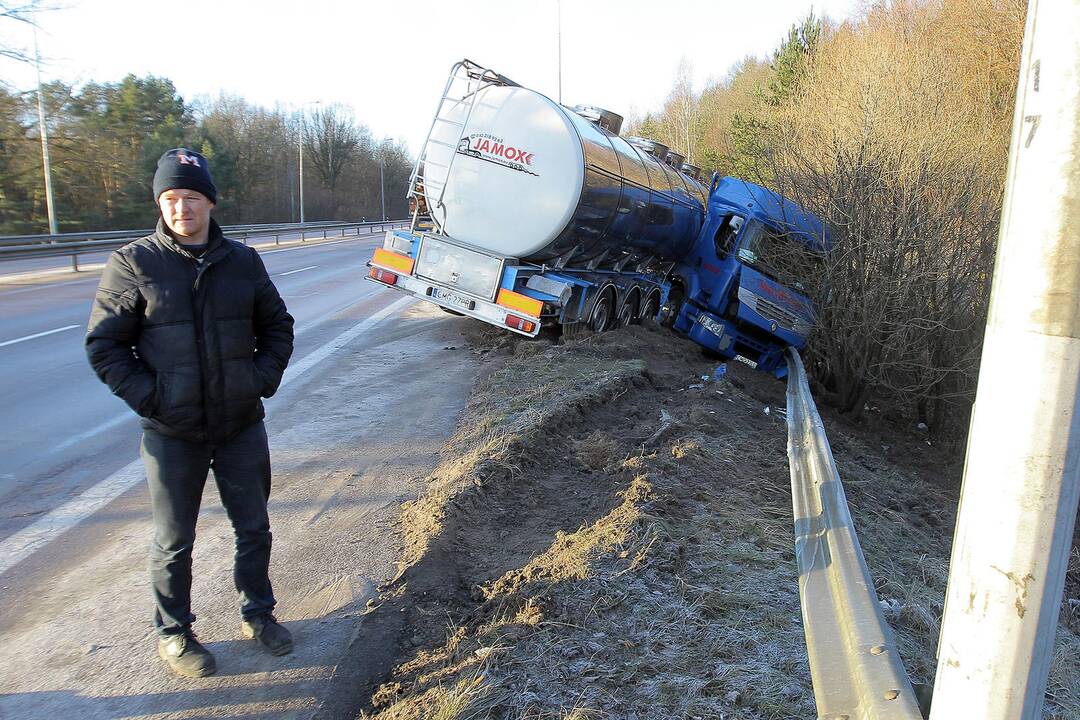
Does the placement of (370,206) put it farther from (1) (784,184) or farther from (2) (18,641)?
(2) (18,641)

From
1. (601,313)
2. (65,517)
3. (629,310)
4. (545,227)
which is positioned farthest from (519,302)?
(65,517)

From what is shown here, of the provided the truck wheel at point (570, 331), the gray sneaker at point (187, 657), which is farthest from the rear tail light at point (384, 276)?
the gray sneaker at point (187, 657)

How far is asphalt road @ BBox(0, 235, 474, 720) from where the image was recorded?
301 centimetres

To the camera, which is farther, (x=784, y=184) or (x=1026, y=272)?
(x=784, y=184)

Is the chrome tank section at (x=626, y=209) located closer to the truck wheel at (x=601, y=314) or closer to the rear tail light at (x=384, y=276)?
the truck wheel at (x=601, y=314)

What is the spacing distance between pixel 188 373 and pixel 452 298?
7.32 meters

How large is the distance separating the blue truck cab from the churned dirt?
474 cm

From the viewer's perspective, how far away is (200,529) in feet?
14.7

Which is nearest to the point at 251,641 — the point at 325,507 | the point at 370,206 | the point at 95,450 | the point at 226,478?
the point at 226,478

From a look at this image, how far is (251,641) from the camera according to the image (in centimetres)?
331

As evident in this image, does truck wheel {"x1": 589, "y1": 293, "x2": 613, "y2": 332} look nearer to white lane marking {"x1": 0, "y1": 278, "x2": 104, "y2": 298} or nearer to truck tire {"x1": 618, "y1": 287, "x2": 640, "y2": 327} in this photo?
truck tire {"x1": 618, "y1": 287, "x2": 640, "y2": 327}

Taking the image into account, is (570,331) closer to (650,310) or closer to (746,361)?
(650,310)

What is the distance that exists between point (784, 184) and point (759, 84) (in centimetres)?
3377

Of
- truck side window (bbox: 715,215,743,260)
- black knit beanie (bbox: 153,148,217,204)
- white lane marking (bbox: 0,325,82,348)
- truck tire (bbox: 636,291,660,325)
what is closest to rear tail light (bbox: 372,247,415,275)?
truck tire (bbox: 636,291,660,325)
